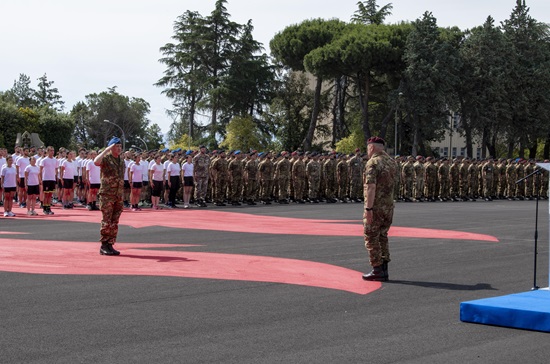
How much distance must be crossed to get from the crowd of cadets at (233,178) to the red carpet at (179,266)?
8605 mm

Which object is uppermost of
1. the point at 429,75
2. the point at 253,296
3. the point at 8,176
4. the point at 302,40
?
the point at 302,40

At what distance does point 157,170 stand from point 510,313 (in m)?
18.1

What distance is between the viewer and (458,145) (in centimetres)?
9888

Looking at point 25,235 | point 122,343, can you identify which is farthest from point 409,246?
point 122,343

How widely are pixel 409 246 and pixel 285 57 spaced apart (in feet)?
163

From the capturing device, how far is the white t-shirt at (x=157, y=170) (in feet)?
80.9

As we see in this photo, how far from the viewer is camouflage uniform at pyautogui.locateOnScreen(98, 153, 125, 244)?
1236 centimetres

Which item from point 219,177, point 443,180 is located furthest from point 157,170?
point 443,180

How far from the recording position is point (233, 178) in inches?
1107

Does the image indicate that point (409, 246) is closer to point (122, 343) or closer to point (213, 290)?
point (213, 290)

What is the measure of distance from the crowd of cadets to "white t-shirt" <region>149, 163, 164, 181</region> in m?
0.03

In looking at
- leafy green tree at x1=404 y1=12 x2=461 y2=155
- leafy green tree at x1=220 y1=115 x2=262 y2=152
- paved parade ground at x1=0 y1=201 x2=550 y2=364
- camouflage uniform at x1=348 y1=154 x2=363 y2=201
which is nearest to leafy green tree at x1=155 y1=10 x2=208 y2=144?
leafy green tree at x1=220 y1=115 x2=262 y2=152

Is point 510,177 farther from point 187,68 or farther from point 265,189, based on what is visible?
point 187,68

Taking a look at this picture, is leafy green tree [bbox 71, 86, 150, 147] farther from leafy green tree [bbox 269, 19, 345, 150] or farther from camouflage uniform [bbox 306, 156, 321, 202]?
camouflage uniform [bbox 306, 156, 321, 202]
